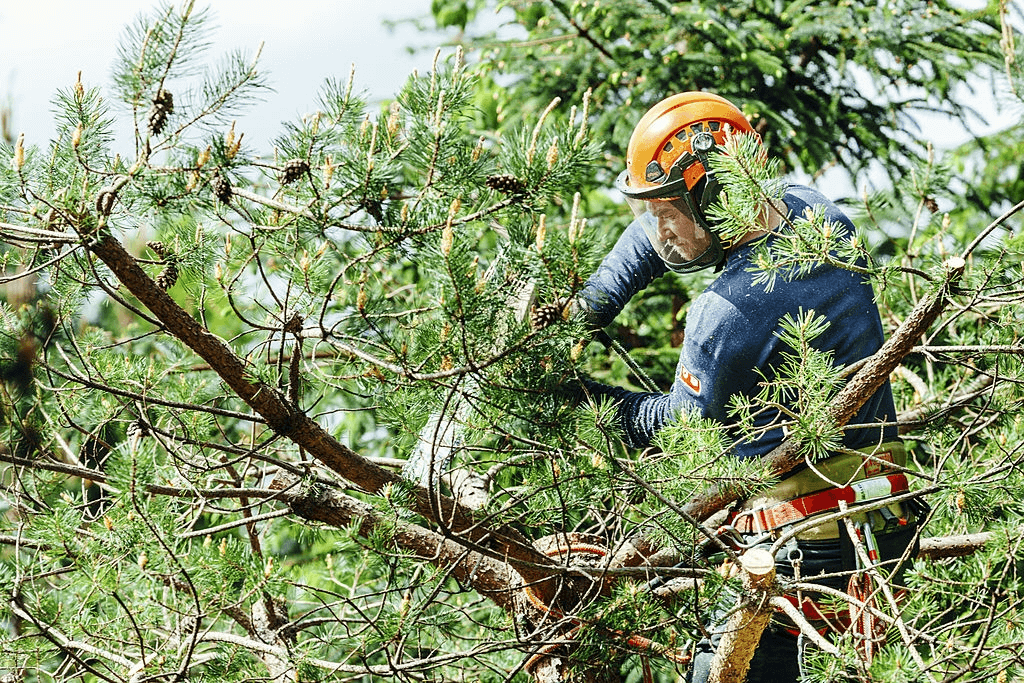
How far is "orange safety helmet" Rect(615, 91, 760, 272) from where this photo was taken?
127 inches

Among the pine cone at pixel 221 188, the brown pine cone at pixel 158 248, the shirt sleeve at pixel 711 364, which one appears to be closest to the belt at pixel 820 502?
the shirt sleeve at pixel 711 364

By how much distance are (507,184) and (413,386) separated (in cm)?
58

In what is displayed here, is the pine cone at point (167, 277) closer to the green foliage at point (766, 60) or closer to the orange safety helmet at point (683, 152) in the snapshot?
the orange safety helmet at point (683, 152)

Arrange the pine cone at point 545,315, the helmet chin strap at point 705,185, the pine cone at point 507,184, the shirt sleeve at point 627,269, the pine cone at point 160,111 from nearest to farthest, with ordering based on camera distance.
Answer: the pine cone at point 545,315 < the pine cone at point 507,184 < the pine cone at point 160,111 < the helmet chin strap at point 705,185 < the shirt sleeve at point 627,269

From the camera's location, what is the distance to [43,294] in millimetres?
2973

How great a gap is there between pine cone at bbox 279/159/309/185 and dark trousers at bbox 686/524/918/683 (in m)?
1.68

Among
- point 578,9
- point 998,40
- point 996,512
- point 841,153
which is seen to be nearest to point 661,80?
point 578,9

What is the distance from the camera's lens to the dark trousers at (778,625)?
A: 10.6 ft

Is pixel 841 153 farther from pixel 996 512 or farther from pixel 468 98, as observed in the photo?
pixel 468 98

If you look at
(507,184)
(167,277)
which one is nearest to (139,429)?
(167,277)

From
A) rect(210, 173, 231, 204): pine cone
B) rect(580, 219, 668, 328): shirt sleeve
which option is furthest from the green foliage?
rect(210, 173, 231, 204): pine cone

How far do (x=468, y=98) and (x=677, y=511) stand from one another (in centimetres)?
122

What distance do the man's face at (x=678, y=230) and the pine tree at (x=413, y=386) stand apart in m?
0.41

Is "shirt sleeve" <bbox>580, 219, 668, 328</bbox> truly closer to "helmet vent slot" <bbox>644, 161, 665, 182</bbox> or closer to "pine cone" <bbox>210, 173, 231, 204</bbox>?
"helmet vent slot" <bbox>644, 161, 665, 182</bbox>
